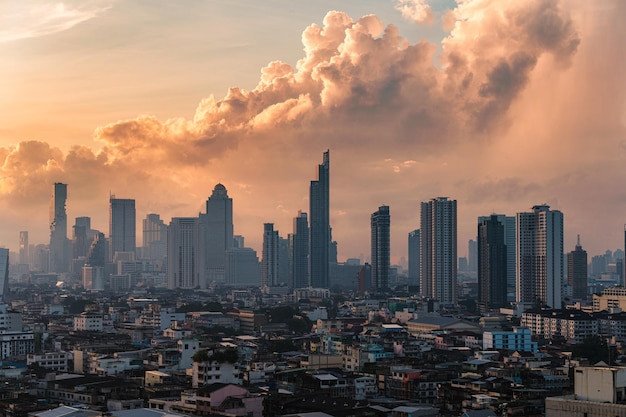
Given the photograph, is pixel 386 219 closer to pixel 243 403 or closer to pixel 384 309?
pixel 384 309

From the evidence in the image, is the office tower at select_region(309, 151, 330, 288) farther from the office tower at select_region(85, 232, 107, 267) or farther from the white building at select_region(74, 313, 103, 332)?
the white building at select_region(74, 313, 103, 332)

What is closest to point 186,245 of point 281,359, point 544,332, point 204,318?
point 204,318

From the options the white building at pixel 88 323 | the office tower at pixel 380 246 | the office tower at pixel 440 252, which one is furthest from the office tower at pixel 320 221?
the white building at pixel 88 323

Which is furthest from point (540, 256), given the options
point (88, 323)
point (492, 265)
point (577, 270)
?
point (88, 323)

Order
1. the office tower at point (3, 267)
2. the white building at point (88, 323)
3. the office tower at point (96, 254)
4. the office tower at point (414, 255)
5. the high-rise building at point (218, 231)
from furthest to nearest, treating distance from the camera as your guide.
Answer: the office tower at point (414, 255), the high-rise building at point (218, 231), the office tower at point (96, 254), the office tower at point (3, 267), the white building at point (88, 323)

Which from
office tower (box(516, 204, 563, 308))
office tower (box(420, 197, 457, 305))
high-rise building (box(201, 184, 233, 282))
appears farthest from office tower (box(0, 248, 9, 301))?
high-rise building (box(201, 184, 233, 282))

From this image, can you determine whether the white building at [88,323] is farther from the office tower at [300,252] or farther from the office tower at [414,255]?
the office tower at [414,255]
